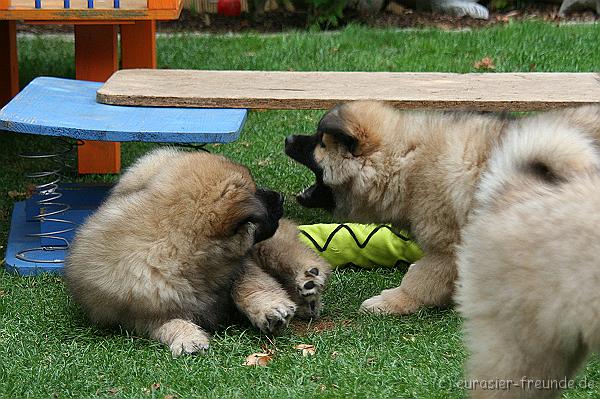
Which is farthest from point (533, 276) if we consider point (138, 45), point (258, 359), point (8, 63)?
point (8, 63)

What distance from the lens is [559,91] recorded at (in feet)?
17.5

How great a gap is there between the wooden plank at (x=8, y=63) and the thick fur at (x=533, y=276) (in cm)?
571

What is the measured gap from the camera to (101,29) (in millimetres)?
6531

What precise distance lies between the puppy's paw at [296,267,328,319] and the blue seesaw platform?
809 mm

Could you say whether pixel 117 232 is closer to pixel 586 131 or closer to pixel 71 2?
pixel 586 131

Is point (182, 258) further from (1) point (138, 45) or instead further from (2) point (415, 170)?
(1) point (138, 45)

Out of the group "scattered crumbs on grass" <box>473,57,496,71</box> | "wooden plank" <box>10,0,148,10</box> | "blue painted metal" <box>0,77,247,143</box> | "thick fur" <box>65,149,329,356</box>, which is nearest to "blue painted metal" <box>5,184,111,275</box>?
"blue painted metal" <box>0,77,247,143</box>

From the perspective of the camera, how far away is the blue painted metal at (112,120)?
4.57 meters

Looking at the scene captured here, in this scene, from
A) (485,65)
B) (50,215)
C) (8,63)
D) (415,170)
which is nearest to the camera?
(415,170)

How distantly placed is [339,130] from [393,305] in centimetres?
Answer: 82

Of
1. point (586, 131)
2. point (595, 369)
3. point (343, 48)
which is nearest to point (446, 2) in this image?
point (343, 48)

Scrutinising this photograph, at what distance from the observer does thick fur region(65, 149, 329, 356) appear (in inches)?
151

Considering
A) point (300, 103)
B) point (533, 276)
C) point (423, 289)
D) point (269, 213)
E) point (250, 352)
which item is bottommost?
point (250, 352)

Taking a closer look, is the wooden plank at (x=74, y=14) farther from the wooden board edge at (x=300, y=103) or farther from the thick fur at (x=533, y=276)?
the thick fur at (x=533, y=276)
